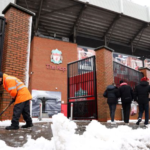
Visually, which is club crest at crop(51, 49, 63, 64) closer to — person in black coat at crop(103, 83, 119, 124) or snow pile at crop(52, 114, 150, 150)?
person in black coat at crop(103, 83, 119, 124)

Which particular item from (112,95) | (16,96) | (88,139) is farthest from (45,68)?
(88,139)

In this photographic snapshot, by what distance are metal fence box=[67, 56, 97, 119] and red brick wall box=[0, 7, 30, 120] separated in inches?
163

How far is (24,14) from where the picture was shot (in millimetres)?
6141

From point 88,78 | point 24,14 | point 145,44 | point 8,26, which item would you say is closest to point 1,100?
point 8,26

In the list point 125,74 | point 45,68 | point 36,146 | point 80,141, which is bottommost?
point 36,146

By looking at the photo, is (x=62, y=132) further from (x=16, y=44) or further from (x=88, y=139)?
(x=16, y=44)

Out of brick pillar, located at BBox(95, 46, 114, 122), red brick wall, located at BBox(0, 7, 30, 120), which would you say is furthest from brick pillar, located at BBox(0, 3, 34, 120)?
brick pillar, located at BBox(95, 46, 114, 122)

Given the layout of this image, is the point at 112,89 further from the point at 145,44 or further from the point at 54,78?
the point at 145,44

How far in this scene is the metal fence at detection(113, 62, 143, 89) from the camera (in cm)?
963

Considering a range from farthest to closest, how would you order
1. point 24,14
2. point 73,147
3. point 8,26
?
point 24,14 → point 8,26 → point 73,147

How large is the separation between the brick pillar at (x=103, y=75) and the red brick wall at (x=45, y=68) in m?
9.37

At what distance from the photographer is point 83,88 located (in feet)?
31.3

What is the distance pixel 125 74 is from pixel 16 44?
6.71m

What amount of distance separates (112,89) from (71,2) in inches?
493
